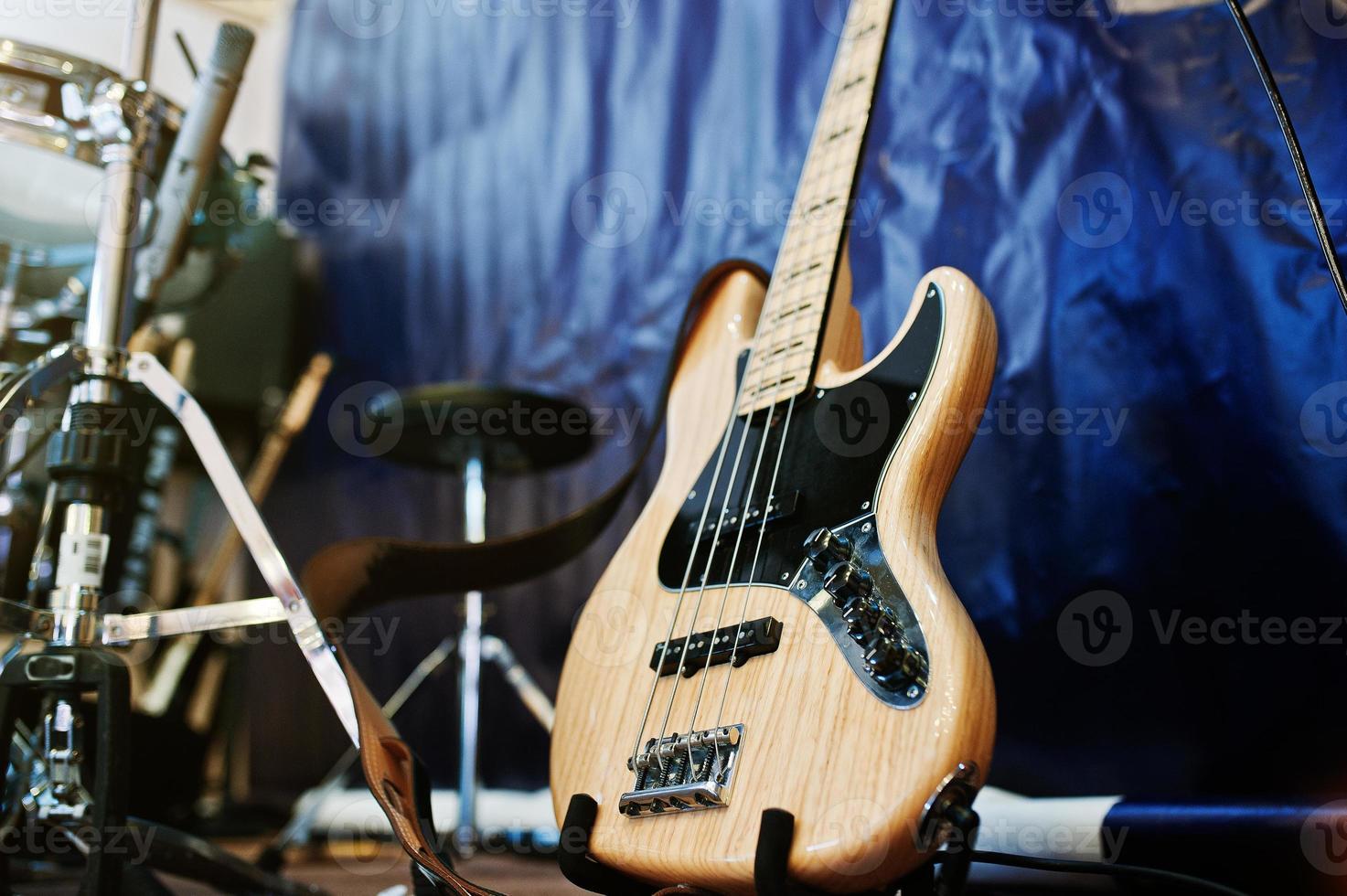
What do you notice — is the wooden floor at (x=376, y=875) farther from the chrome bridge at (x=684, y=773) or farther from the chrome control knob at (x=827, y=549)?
the chrome control knob at (x=827, y=549)

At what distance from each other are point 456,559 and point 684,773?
0.49 meters

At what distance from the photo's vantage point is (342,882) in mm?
1534

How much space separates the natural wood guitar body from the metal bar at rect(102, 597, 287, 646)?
1.02ft

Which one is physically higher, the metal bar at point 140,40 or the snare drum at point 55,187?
the metal bar at point 140,40

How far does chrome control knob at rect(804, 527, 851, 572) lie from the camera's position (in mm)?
847

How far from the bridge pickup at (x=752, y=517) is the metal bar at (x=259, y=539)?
375 millimetres

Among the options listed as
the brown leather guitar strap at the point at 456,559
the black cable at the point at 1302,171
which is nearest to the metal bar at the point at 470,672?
the brown leather guitar strap at the point at 456,559

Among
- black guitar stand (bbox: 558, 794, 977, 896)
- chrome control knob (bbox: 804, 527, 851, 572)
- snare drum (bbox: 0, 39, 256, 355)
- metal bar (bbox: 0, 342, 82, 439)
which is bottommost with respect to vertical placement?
black guitar stand (bbox: 558, 794, 977, 896)

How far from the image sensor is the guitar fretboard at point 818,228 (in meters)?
1.08

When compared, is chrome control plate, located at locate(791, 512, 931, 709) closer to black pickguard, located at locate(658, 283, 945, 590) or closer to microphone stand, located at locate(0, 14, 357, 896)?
black pickguard, located at locate(658, 283, 945, 590)

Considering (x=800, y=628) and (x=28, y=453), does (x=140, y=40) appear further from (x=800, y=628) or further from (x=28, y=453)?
(x=800, y=628)

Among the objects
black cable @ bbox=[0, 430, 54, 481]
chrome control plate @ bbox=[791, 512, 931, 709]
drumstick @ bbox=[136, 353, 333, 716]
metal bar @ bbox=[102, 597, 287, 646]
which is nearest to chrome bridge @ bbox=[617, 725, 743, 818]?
chrome control plate @ bbox=[791, 512, 931, 709]

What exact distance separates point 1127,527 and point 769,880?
81cm

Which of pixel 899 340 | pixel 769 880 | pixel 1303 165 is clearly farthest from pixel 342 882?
pixel 1303 165
